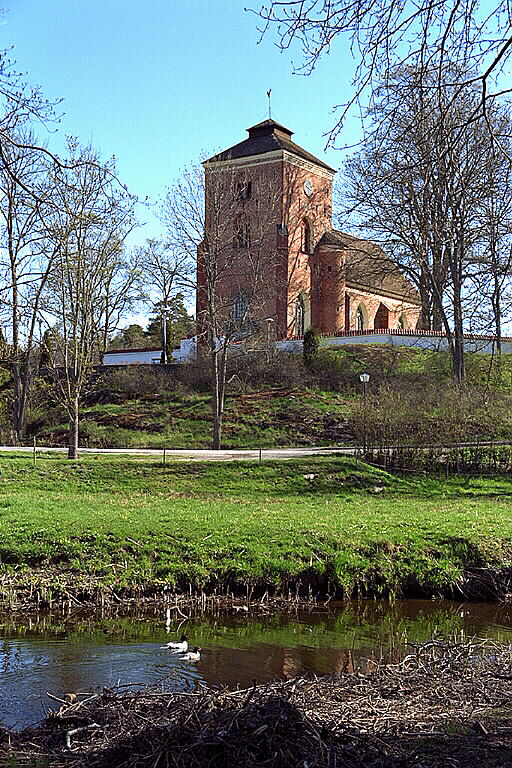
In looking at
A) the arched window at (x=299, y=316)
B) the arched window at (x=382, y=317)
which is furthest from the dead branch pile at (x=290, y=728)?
the arched window at (x=382, y=317)

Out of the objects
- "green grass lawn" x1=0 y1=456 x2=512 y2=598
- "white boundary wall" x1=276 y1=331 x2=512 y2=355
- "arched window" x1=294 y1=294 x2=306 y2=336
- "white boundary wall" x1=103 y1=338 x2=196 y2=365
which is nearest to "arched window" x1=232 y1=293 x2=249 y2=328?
"white boundary wall" x1=276 y1=331 x2=512 y2=355

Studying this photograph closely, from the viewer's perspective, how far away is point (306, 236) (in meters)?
52.5

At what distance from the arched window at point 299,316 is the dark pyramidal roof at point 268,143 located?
908 centimetres

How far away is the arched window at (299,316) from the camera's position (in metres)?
51.3

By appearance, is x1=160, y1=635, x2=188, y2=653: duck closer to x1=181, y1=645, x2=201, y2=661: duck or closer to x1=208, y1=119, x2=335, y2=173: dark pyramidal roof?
x1=181, y1=645, x2=201, y2=661: duck

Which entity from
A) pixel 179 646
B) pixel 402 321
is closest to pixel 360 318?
→ pixel 402 321

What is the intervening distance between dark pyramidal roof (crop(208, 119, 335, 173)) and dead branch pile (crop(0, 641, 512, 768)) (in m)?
45.8

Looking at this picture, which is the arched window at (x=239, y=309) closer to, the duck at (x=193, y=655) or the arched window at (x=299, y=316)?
the arched window at (x=299, y=316)

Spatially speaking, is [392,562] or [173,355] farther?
[173,355]

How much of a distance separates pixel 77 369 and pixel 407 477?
10.3 meters

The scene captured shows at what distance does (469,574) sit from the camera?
12.7m

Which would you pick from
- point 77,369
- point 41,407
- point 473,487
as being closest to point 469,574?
point 473,487

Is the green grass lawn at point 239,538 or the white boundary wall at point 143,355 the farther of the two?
the white boundary wall at point 143,355

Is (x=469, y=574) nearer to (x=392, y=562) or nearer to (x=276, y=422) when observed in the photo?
(x=392, y=562)
